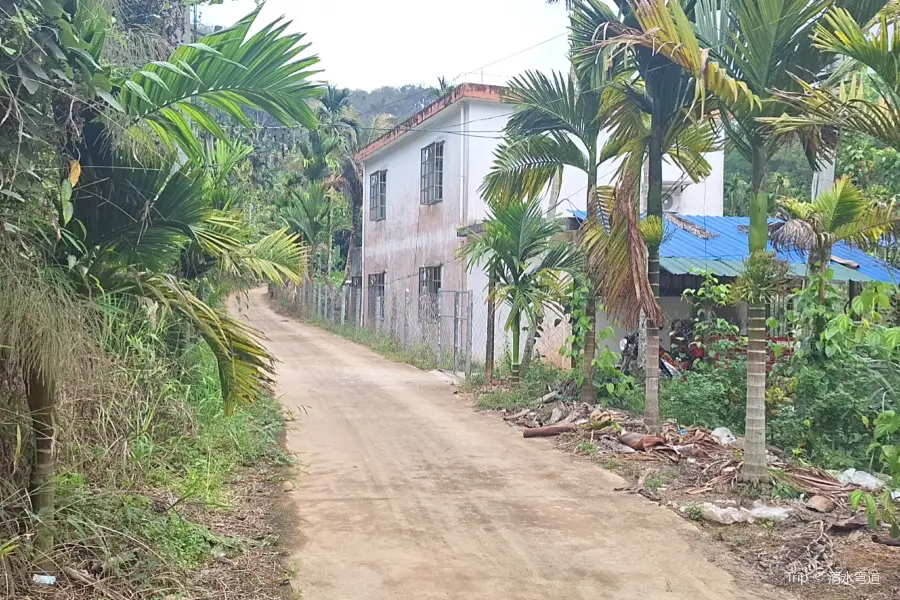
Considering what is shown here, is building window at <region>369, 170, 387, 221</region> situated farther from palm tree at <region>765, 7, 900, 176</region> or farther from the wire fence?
palm tree at <region>765, 7, 900, 176</region>

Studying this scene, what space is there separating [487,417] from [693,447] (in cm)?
313

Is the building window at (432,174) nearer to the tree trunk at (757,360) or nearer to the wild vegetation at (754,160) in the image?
the wild vegetation at (754,160)

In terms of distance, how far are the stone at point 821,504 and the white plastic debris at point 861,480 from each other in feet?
2.06

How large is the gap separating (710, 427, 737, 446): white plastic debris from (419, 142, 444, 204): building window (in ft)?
34.2

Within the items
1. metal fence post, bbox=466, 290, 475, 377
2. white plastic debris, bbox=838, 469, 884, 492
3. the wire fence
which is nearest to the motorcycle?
the wire fence

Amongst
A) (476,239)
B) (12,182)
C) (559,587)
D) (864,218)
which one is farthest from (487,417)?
(12,182)

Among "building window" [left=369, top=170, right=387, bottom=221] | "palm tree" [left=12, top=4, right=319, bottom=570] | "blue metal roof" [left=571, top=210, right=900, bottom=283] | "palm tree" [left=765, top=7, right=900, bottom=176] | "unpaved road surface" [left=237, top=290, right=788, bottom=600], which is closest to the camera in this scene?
"palm tree" [left=12, top=4, right=319, bottom=570]

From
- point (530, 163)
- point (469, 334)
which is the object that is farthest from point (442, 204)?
point (530, 163)

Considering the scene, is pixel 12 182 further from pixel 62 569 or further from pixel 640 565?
pixel 640 565

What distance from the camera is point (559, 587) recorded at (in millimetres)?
4117

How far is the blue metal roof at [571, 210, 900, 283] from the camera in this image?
12031mm

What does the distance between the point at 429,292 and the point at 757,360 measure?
12.3m

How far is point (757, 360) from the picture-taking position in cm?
568

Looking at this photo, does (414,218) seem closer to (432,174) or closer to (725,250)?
(432,174)
